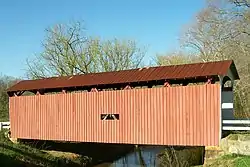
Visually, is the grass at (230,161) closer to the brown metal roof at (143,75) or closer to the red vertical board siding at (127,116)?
the red vertical board siding at (127,116)

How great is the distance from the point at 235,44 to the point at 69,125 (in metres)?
10.9

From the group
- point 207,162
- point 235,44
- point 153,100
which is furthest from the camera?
point 235,44

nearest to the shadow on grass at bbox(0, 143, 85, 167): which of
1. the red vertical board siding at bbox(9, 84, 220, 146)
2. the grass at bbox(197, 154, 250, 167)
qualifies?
the red vertical board siding at bbox(9, 84, 220, 146)

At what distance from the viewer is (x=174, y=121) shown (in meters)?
14.1

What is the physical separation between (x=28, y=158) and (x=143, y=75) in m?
6.20

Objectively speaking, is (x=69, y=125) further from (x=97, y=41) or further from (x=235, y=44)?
(x=97, y=41)

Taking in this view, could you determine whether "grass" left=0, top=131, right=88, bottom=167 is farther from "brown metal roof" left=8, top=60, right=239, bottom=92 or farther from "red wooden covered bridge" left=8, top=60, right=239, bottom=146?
"brown metal roof" left=8, top=60, right=239, bottom=92

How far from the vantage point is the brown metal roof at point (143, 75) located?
44.6 feet

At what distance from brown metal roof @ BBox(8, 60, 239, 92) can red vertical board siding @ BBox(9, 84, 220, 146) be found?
429mm

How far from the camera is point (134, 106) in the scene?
1517 cm

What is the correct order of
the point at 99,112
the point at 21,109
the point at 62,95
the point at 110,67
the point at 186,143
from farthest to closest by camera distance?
the point at 110,67 → the point at 21,109 → the point at 62,95 → the point at 99,112 → the point at 186,143

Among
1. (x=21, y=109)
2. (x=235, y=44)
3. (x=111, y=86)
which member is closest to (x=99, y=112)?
(x=111, y=86)

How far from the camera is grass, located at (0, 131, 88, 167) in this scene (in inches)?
620

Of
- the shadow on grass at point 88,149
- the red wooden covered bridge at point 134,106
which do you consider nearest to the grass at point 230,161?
the red wooden covered bridge at point 134,106
